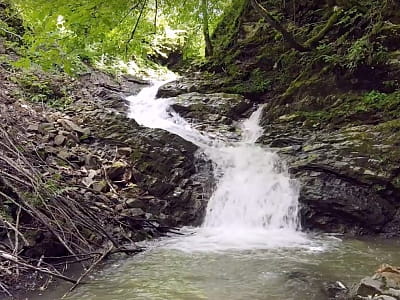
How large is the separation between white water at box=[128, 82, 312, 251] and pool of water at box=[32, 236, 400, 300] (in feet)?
1.29

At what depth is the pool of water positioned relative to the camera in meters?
3.86

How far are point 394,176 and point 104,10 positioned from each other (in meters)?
4.89

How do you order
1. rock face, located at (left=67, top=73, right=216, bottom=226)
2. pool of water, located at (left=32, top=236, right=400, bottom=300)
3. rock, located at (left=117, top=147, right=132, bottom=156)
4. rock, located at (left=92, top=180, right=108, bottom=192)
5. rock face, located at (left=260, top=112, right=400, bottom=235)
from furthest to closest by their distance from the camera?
rock, located at (left=117, top=147, right=132, bottom=156), rock face, located at (left=67, top=73, right=216, bottom=226), rock face, located at (left=260, top=112, right=400, bottom=235), rock, located at (left=92, top=180, right=108, bottom=192), pool of water, located at (left=32, top=236, right=400, bottom=300)

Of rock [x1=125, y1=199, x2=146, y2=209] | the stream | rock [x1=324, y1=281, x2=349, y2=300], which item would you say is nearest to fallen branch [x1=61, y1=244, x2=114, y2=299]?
the stream

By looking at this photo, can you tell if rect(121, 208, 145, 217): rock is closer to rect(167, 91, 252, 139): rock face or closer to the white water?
the white water

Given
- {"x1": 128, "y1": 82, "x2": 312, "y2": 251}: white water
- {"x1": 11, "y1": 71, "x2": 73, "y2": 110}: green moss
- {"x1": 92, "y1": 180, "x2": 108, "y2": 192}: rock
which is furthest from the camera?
{"x1": 11, "y1": 71, "x2": 73, "y2": 110}: green moss

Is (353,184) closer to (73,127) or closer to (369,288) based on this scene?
(369,288)

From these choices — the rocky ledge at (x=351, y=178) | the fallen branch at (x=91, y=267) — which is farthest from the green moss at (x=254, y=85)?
the fallen branch at (x=91, y=267)

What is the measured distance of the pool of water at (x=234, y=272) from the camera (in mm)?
3863

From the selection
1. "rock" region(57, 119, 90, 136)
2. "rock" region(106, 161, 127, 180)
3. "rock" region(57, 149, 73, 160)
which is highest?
"rock" region(57, 119, 90, 136)

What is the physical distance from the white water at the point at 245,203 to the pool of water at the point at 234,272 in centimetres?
39

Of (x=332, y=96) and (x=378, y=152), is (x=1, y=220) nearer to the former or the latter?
(x=378, y=152)

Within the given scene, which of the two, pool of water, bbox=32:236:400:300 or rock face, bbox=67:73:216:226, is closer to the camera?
pool of water, bbox=32:236:400:300

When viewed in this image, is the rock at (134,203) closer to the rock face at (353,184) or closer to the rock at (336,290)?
the rock face at (353,184)
